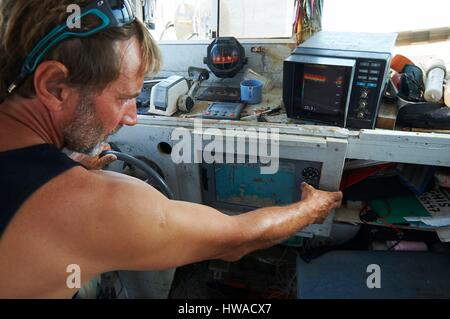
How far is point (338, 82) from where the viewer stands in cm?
102

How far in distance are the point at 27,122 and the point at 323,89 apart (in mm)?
848

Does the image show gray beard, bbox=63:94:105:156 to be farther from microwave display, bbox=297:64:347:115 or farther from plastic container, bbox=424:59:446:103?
plastic container, bbox=424:59:446:103

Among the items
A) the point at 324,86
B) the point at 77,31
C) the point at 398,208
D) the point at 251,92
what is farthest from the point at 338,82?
the point at 77,31

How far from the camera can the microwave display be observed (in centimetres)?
Answer: 102

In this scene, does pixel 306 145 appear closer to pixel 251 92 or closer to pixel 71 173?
pixel 251 92

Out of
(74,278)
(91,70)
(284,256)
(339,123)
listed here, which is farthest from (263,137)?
(284,256)

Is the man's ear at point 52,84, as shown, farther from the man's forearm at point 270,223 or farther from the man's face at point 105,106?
the man's forearm at point 270,223

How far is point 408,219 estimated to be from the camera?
4.05ft

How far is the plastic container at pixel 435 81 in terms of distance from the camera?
116 centimetres

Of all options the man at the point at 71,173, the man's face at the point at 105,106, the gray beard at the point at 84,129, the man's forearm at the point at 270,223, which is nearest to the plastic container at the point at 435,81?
the man's forearm at the point at 270,223

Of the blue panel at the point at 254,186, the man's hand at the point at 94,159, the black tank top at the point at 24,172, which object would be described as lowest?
the blue panel at the point at 254,186

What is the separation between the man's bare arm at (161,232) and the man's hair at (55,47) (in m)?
0.27
